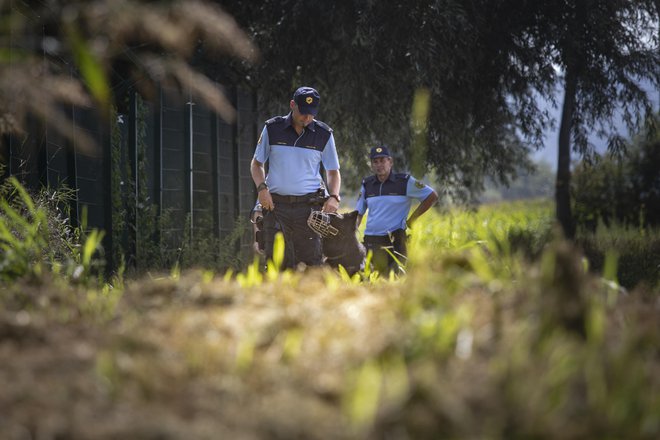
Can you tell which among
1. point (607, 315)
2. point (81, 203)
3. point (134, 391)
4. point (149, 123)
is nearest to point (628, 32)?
point (149, 123)

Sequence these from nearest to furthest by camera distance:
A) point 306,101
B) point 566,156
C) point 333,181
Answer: point 306,101, point 333,181, point 566,156

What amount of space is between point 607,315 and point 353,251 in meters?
5.40

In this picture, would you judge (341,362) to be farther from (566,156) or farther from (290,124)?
(566,156)

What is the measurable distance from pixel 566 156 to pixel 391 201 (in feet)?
21.8

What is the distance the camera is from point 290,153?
344 inches

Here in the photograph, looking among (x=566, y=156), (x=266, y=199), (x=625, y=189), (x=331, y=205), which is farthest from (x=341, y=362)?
(x=625, y=189)

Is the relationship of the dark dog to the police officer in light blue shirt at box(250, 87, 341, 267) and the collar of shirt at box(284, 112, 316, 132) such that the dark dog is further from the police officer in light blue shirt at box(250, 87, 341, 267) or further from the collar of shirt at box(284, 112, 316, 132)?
the collar of shirt at box(284, 112, 316, 132)

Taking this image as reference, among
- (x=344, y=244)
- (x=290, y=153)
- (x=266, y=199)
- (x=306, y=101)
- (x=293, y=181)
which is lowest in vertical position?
(x=344, y=244)

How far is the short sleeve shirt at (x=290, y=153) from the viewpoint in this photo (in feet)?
28.6

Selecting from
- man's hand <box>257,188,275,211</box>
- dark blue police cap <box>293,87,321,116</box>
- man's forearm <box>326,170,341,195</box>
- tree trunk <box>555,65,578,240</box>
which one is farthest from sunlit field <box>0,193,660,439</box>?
tree trunk <box>555,65,578,240</box>

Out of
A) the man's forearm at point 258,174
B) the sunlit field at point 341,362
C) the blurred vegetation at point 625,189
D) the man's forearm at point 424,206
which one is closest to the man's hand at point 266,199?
the man's forearm at point 258,174

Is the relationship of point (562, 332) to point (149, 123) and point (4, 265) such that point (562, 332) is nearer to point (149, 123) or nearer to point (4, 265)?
point (4, 265)

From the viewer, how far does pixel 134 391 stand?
2.40 meters

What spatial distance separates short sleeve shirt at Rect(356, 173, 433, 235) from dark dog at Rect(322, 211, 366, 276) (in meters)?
1.88
